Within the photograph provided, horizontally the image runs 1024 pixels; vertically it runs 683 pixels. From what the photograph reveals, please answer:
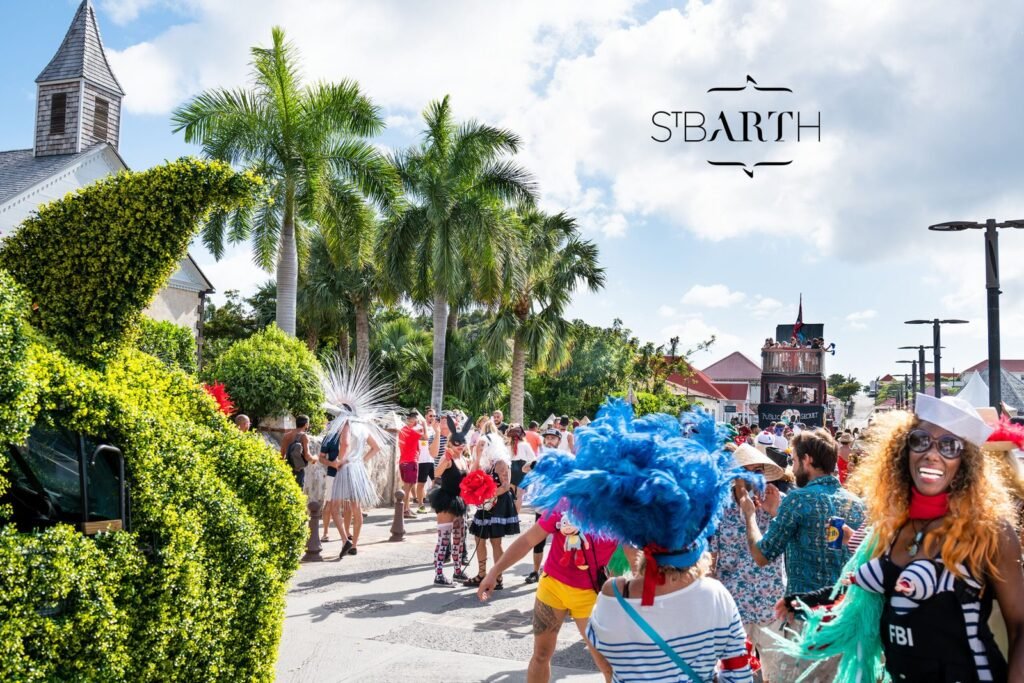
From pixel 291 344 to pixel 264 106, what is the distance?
6.26 m

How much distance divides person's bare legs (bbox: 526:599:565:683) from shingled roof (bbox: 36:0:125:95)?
116 ft

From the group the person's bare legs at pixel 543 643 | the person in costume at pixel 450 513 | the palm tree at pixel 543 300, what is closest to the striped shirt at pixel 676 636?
the person's bare legs at pixel 543 643

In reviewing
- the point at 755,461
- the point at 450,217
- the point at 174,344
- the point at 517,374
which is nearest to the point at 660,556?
the point at 755,461

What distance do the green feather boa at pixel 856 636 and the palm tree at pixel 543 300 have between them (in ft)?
82.8

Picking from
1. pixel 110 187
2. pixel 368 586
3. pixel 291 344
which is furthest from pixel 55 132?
pixel 110 187

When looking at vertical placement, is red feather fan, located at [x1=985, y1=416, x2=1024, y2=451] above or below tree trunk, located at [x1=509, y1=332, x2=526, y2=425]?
below

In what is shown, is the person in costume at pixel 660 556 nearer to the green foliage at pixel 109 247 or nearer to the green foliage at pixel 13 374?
the green foliage at pixel 13 374

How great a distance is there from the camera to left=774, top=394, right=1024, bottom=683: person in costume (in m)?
2.58

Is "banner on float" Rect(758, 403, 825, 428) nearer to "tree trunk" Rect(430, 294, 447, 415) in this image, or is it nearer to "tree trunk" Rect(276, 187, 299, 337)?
"tree trunk" Rect(430, 294, 447, 415)

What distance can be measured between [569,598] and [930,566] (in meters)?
2.37

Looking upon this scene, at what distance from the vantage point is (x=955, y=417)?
9.41 ft

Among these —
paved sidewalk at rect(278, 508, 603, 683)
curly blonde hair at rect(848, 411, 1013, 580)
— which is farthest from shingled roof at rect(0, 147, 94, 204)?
curly blonde hair at rect(848, 411, 1013, 580)

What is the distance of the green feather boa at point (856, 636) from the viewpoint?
2.89 m

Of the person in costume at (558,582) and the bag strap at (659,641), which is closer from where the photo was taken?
the bag strap at (659,641)
